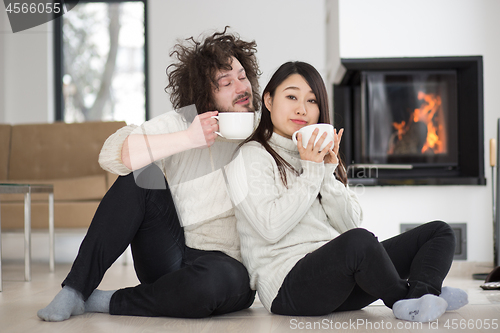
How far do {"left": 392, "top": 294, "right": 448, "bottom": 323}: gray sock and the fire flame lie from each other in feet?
5.55

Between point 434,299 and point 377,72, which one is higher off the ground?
point 377,72

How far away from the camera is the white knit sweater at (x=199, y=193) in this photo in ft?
4.50

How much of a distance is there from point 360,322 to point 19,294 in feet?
4.11

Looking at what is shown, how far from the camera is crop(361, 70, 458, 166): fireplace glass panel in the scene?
2742 mm

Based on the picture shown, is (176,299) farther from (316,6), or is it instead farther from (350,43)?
(316,6)

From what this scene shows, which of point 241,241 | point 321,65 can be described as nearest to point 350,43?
point 321,65

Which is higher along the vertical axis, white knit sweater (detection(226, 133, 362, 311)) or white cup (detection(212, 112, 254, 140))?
white cup (detection(212, 112, 254, 140))

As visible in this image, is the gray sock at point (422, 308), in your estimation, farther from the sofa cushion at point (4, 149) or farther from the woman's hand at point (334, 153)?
the sofa cushion at point (4, 149)

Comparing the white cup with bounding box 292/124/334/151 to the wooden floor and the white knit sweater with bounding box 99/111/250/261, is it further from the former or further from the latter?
the wooden floor

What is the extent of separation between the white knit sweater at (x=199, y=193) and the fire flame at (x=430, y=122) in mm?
1662

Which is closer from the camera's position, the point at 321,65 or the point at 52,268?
the point at 52,268

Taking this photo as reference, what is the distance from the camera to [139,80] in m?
4.41

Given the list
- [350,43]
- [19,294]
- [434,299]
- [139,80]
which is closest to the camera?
[434,299]

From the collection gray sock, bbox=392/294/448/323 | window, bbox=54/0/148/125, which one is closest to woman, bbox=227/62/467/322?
gray sock, bbox=392/294/448/323
